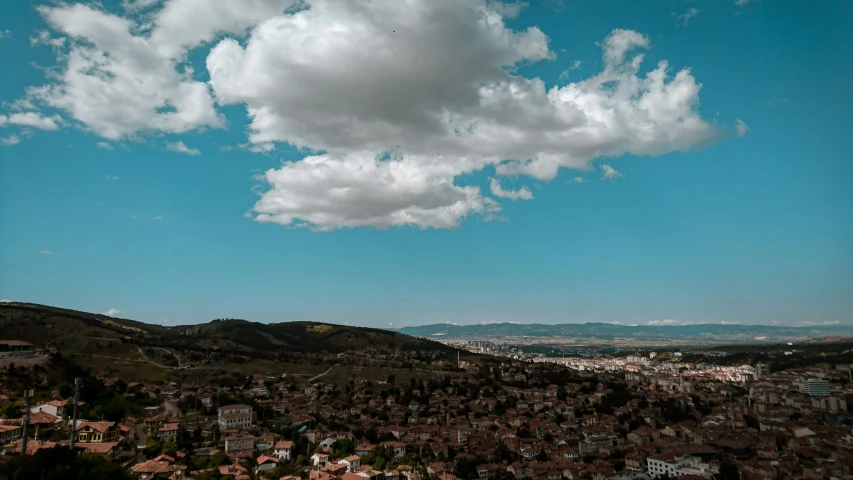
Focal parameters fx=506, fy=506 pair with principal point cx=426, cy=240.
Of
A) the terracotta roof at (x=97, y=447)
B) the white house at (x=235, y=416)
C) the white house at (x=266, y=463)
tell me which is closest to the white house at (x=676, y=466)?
the white house at (x=266, y=463)

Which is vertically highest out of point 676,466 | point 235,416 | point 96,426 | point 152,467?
point 96,426

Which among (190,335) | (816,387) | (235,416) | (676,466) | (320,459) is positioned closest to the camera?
(676,466)

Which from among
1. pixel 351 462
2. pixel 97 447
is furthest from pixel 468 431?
pixel 97 447

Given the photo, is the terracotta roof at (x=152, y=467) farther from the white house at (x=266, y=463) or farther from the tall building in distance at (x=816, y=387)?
the tall building in distance at (x=816, y=387)

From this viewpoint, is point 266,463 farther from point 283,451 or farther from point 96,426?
point 96,426

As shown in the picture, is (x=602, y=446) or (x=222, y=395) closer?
(x=602, y=446)

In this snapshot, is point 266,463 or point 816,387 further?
point 816,387

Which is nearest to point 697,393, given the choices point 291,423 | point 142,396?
point 291,423

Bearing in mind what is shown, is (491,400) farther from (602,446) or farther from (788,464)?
(788,464)

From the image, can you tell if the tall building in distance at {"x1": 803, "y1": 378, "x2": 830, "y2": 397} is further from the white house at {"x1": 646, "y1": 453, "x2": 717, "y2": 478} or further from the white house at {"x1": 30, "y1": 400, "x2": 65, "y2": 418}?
the white house at {"x1": 30, "y1": 400, "x2": 65, "y2": 418}
